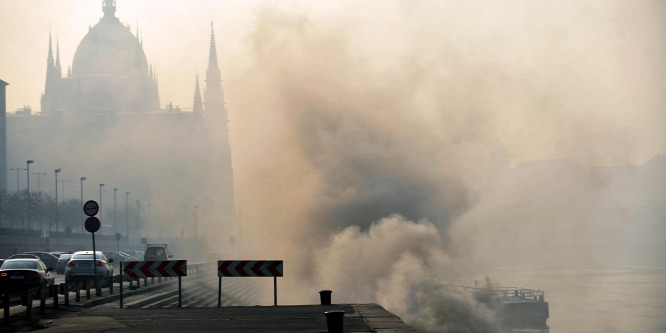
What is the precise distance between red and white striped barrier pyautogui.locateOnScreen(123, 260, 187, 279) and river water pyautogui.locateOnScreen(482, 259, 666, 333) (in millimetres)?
62431

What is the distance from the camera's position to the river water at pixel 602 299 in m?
95.1

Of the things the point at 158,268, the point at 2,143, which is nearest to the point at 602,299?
the point at 158,268

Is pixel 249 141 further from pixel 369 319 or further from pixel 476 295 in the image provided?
pixel 369 319

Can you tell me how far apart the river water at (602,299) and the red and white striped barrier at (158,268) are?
205ft

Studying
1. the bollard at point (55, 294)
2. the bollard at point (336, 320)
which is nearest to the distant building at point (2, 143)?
the bollard at point (55, 294)

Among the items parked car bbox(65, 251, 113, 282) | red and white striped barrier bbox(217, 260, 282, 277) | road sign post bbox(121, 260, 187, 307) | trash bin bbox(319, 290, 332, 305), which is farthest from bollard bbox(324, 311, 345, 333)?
parked car bbox(65, 251, 113, 282)

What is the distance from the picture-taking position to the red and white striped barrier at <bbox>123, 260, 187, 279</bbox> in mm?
32375

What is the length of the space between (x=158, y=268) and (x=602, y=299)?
98608 millimetres

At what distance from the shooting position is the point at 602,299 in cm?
12100

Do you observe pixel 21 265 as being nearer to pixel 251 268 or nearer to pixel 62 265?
pixel 251 268

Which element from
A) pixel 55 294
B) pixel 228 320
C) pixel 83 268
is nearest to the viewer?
pixel 228 320

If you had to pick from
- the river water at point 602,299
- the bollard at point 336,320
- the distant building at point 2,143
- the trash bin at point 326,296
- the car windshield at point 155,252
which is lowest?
the river water at point 602,299

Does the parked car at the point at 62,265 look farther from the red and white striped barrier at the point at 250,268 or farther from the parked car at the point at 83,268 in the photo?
the red and white striped barrier at the point at 250,268

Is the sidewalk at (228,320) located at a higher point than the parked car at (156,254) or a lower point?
lower
